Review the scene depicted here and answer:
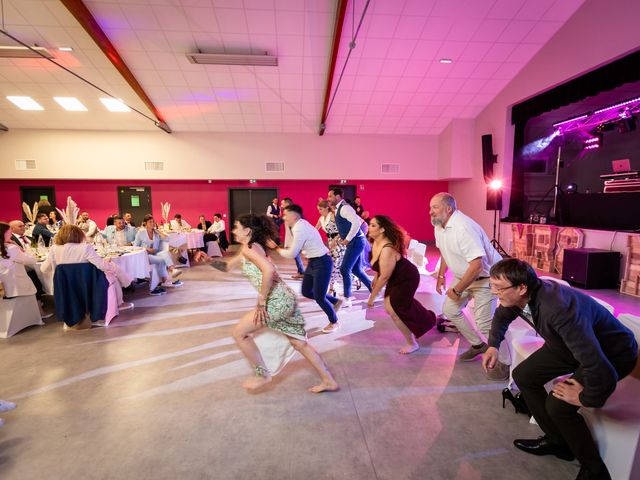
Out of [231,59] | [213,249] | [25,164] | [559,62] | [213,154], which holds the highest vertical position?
[231,59]

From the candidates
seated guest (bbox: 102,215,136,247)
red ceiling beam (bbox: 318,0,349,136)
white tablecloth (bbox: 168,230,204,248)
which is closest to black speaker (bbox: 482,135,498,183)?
red ceiling beam (bbox: 318,0,349,136)

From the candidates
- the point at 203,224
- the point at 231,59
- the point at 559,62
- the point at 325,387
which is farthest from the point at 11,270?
the point at 559,62

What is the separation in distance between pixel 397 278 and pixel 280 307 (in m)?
1.28

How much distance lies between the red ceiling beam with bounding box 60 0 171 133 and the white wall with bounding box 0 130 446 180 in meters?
2.10

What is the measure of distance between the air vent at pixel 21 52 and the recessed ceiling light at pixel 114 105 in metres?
1.81

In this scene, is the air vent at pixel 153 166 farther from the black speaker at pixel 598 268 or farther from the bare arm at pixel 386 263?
the black speaker at pixel 598 268

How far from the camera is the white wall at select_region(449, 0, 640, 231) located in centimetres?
554

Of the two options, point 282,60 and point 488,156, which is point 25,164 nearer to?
point 282,60

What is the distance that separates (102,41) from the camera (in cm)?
638

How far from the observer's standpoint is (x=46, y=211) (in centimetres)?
1097

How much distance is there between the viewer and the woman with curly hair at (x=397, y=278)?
3016mm

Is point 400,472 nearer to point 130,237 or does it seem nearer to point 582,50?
point 130,237

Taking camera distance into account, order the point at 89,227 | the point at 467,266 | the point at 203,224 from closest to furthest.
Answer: the point at 467,266, the point at 89,227, the point at 203,224

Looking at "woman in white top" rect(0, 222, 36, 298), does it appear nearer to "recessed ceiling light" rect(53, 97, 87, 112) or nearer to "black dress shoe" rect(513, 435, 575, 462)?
"black dress shoe" rect(513, 435, 575, 462)
